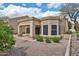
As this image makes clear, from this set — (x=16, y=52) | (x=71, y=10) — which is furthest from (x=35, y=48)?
(x=71, y=10)

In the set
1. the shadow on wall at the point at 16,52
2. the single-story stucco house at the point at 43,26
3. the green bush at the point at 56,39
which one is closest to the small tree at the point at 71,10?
the single-story stucco house at the point at 43,26

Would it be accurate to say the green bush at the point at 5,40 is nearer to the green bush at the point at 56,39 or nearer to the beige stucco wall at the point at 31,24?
the beige stucco wall at the point at 31,24

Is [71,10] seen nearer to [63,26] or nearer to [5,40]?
[63,26]

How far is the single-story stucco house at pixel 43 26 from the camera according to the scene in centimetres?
259

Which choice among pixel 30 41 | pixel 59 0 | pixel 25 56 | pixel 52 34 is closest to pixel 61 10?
pixel 59 0

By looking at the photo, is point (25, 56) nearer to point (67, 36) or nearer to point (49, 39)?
point (49, 39)

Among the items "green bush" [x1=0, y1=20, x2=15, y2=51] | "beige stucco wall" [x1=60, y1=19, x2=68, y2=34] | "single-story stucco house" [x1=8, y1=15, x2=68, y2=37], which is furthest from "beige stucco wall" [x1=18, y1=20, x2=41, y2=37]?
"beige stucco wall" [x1=60, y1=19, x2=68, y2=34]

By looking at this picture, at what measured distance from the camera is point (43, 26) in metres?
2.59

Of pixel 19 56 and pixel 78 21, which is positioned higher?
pixel 78 21

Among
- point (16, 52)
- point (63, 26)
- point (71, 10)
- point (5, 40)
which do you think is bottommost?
point (16, 52)

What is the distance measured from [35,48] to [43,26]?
27 centimetres

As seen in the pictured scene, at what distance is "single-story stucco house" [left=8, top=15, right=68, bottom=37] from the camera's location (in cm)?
259

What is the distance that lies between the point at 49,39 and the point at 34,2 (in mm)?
456

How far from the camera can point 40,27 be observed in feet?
8.50
